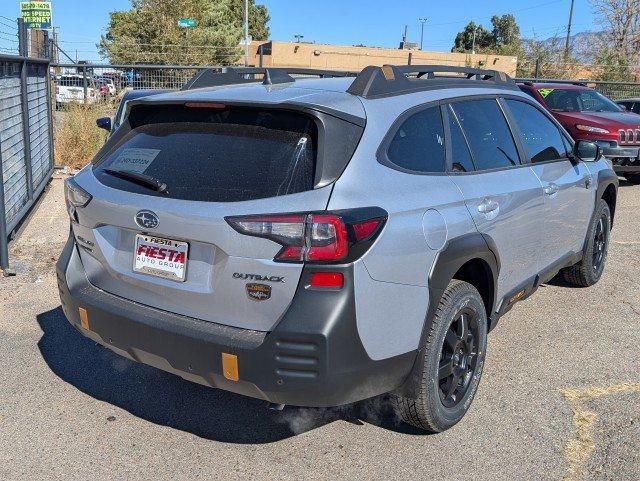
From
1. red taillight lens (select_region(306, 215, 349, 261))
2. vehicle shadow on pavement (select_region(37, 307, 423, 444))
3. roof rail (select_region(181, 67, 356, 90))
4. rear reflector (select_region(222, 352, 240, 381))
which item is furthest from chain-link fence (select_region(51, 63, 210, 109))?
red taillight lens (select_region(306, 215, 349, 261))

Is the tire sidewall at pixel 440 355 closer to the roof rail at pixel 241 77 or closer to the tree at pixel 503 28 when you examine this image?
the roof rail at pixel 241 77

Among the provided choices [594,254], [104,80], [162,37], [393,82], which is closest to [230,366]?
[393,82]

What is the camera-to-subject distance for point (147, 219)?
2.83 m

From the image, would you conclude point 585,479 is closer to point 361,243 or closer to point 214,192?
point 361,243

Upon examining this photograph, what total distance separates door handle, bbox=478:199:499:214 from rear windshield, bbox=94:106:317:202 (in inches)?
45.6

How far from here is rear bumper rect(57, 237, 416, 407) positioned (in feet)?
8.30

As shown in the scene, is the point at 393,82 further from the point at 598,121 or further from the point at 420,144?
the point at 598,121

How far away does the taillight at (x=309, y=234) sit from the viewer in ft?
8.29

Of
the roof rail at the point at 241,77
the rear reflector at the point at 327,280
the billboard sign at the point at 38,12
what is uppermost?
the billboard sign at the point at 38,12

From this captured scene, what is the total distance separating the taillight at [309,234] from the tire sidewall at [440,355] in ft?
2.44

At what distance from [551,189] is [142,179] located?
277cm

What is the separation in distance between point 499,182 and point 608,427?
4.83ft

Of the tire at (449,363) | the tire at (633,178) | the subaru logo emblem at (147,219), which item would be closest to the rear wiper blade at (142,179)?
the subaru logo emblem at (147,219)

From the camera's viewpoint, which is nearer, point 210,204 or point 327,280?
point 327,280
